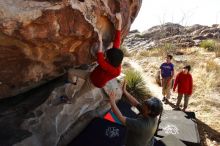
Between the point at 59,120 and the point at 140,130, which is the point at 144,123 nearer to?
the point at 140,130

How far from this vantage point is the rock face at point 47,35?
4594mm

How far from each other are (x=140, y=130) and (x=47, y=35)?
1.85 m

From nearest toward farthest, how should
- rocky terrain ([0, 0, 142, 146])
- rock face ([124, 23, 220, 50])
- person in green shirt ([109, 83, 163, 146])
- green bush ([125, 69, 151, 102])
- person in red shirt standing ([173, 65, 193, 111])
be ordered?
person in green shirt ([109, 83, 163, 146]) → rocky terrain ([0, 0, 142, 146]) → person in red shirt standing ([173, 65, 193, 111]) → green bush ([125, 69, 151, 102]) → rock face ([124, 23, 220, 50])

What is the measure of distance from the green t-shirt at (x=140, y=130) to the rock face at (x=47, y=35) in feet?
5.54

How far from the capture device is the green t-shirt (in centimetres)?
424

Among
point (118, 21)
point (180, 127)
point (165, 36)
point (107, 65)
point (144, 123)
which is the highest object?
point (118, 21)

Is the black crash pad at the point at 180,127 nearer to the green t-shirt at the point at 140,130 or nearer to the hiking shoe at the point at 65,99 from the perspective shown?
the hiking shoe at the point at 65,99

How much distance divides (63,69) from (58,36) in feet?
3.22

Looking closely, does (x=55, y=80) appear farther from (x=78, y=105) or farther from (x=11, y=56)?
(x=11, y=56)

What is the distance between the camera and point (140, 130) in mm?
4258

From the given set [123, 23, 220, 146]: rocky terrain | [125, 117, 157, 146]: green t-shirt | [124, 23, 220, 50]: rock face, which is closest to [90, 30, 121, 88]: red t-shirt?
[125, 117, 157, 146]: green t-shirt

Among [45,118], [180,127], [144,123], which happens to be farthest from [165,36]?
[144,123]

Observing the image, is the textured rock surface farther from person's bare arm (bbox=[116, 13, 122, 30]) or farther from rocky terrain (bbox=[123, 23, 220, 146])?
rocky terrain (bbox=[123, 23, 220, 146])

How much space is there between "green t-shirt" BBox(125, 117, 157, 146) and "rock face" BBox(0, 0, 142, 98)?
66.5 inches
